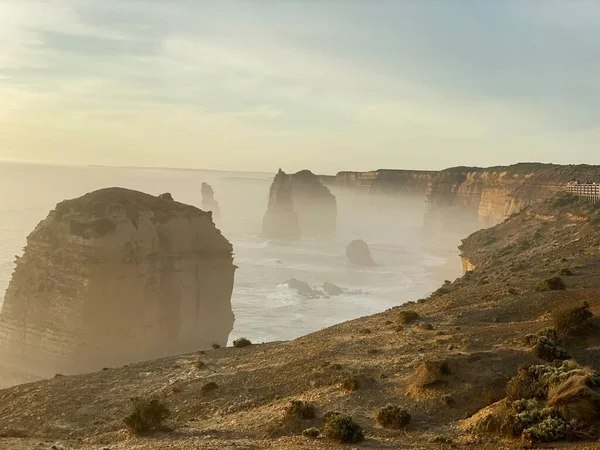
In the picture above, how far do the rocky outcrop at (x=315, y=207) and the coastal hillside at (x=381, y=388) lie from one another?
14848cm

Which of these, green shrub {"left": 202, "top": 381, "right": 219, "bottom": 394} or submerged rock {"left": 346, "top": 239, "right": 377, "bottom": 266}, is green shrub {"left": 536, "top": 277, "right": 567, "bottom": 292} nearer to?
green shrub {"left": 202, "top": 381, "right": 219, "bottom": 394}

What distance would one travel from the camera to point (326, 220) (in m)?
179

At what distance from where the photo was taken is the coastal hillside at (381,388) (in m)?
13.6

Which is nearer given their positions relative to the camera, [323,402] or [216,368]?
[323,402]

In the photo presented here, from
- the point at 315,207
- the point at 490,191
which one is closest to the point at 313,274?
the point at 490,191

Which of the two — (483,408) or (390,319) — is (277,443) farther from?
(390,319)

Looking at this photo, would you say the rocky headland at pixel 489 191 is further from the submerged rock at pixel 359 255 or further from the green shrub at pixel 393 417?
the green shrub at pixel 393 417

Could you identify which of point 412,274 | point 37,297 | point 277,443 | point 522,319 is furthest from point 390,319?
point 412,274

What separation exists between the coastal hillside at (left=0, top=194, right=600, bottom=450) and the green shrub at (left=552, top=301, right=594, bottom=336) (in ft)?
0.13

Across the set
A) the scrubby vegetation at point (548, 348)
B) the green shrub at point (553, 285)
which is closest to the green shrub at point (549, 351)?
the scrubby vegetation at point (548, 348)

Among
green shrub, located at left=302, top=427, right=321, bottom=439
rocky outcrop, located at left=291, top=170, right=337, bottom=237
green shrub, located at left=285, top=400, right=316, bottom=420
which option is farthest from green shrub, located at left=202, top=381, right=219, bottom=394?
rocky outcrop, located at left=291, top=170, right=337, bottom=237

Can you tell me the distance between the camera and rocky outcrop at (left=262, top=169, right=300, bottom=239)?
503 feet

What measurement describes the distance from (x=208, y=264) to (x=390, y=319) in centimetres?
2464

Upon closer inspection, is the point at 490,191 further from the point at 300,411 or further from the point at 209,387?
the point at 300,411
